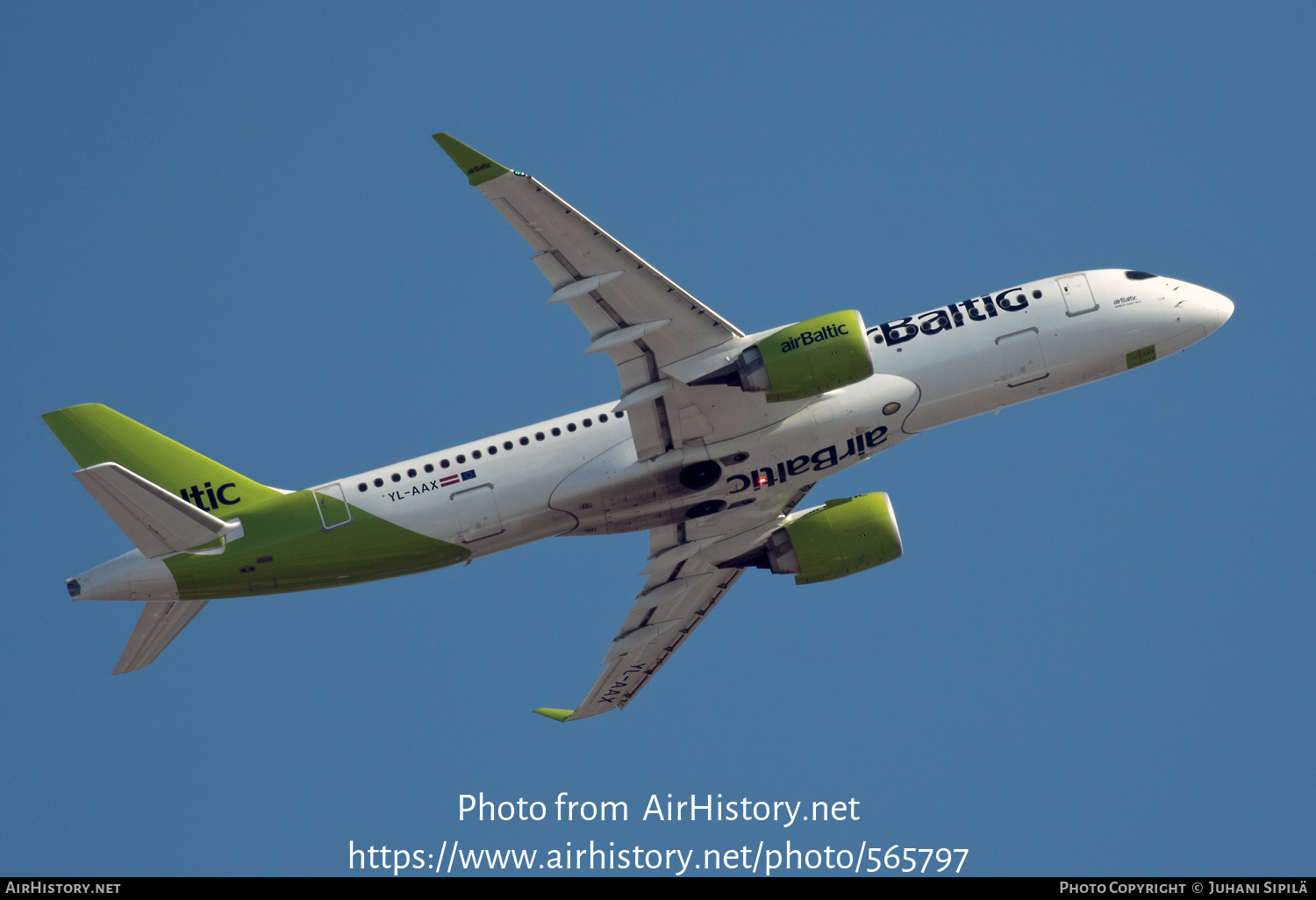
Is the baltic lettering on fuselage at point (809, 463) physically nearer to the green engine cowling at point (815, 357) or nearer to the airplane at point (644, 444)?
the airplane at point (644, 444)

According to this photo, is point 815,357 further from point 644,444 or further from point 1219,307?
point 1219,307

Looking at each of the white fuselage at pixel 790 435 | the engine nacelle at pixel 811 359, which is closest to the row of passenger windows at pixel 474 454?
the white fuselage at pixel 790 435

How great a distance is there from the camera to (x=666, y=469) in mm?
40125

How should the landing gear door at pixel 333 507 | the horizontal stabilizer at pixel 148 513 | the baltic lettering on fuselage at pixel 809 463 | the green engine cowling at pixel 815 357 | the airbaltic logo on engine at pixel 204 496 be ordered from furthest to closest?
the baltic lettering on fuselage at pixel 809 463
the airbaltic logo on engine at pixel 204 496
the landing gear door at pixel 333 507
the green engine cowling at pixel 815 357
the horizontal stabilizer at pixel 148 513

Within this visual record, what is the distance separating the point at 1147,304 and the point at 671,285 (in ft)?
49.7

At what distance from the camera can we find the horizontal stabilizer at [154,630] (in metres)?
41.0

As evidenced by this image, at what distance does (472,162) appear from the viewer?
3366cm

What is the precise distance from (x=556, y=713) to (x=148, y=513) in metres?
16.9

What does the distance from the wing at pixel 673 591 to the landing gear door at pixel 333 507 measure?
33.1ft

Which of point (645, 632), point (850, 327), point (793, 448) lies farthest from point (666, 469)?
point (645, 632)

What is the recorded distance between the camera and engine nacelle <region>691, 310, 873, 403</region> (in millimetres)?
37562

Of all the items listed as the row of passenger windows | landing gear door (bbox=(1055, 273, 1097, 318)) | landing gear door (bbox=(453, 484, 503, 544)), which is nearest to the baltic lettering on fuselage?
the row of passenger windows
